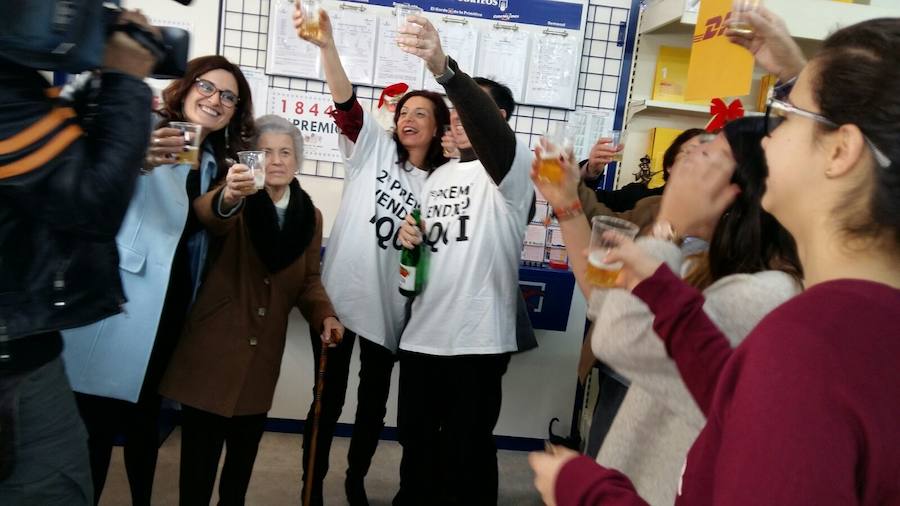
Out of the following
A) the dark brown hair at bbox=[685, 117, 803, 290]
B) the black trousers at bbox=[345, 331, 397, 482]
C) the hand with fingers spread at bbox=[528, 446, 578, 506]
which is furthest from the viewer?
the black trousers at bbox=[345, 331, 397, 482]


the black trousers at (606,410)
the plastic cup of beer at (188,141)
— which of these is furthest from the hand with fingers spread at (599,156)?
the plastic cup of beer at (188,141)

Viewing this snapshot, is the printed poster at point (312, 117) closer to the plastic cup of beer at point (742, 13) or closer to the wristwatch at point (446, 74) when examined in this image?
the wristwatch at point (446, 74)

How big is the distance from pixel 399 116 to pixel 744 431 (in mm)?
2338

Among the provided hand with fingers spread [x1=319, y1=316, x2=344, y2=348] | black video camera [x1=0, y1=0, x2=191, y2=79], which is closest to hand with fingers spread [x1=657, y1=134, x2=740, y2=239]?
black video camera [x1=0, y1=0, x2=191, y2=79]

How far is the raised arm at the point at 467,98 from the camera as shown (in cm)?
177

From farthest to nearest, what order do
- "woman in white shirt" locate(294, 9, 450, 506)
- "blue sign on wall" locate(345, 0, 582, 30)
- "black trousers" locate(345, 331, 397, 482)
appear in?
"blue sign on wall" locate(345, 0, 582, 30) → "black trousers" locate(345, 331, 397, 482) → "woman in white shirt" locate(294, 9, 450, 506)

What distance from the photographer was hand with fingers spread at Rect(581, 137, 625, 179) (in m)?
2.36

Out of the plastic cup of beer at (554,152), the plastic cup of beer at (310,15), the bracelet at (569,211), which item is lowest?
the bracelet at (569,211)

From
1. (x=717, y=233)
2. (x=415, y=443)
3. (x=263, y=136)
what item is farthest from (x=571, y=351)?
(x=717, y=233)

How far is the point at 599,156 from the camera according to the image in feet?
8.02

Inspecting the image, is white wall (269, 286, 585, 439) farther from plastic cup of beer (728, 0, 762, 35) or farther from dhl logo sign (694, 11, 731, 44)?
plastic cup of beer (728, 0, 762, 35)

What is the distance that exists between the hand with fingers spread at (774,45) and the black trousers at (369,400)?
177 cm

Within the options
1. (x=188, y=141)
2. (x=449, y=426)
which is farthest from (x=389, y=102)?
(x=449, y=426)

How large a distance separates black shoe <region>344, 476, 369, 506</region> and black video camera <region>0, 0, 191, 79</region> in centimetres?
219
